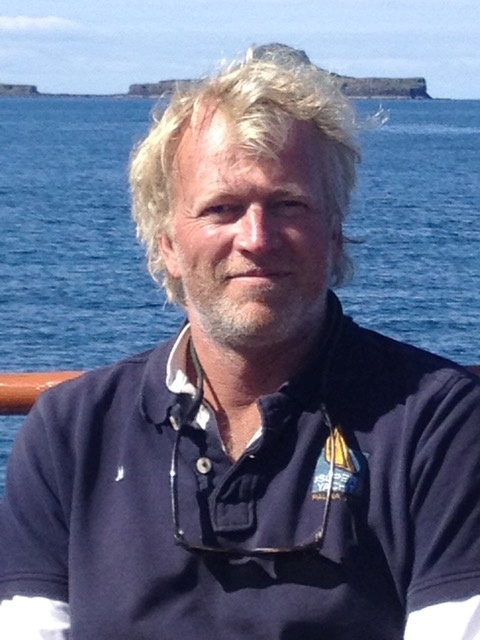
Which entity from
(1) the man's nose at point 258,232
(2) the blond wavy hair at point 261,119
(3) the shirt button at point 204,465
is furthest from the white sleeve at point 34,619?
(1) the man's nose at point 258,232

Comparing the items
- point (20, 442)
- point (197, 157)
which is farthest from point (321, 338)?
point (20, 442)

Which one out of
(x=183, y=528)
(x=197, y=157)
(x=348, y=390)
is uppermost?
(x=197, y=157)

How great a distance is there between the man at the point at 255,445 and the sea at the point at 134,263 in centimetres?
27

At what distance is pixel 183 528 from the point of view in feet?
9.09

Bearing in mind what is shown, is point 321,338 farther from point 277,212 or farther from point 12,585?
point 12,585

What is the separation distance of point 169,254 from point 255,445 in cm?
48

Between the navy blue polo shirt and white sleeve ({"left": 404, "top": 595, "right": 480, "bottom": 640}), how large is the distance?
0.07 ft

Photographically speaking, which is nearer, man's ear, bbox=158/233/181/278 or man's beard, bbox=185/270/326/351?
man's beard, bbox=185/270/326/351

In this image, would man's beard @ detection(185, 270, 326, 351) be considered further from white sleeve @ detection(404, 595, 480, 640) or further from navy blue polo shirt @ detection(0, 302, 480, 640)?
white sleeve @ detection(404, 595, 480, 640)

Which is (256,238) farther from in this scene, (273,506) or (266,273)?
(273,506)

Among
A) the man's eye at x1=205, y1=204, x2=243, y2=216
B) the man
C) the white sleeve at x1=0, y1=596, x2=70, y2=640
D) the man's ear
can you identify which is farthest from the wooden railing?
the man's eye at x1=205, y1=204, x2=243, y2=216

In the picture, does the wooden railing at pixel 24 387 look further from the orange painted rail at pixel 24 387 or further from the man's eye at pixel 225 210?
the man's eye at pixel 225 210

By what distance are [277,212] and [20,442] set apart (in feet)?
2.34

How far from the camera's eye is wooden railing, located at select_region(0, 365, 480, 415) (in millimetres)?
3348
